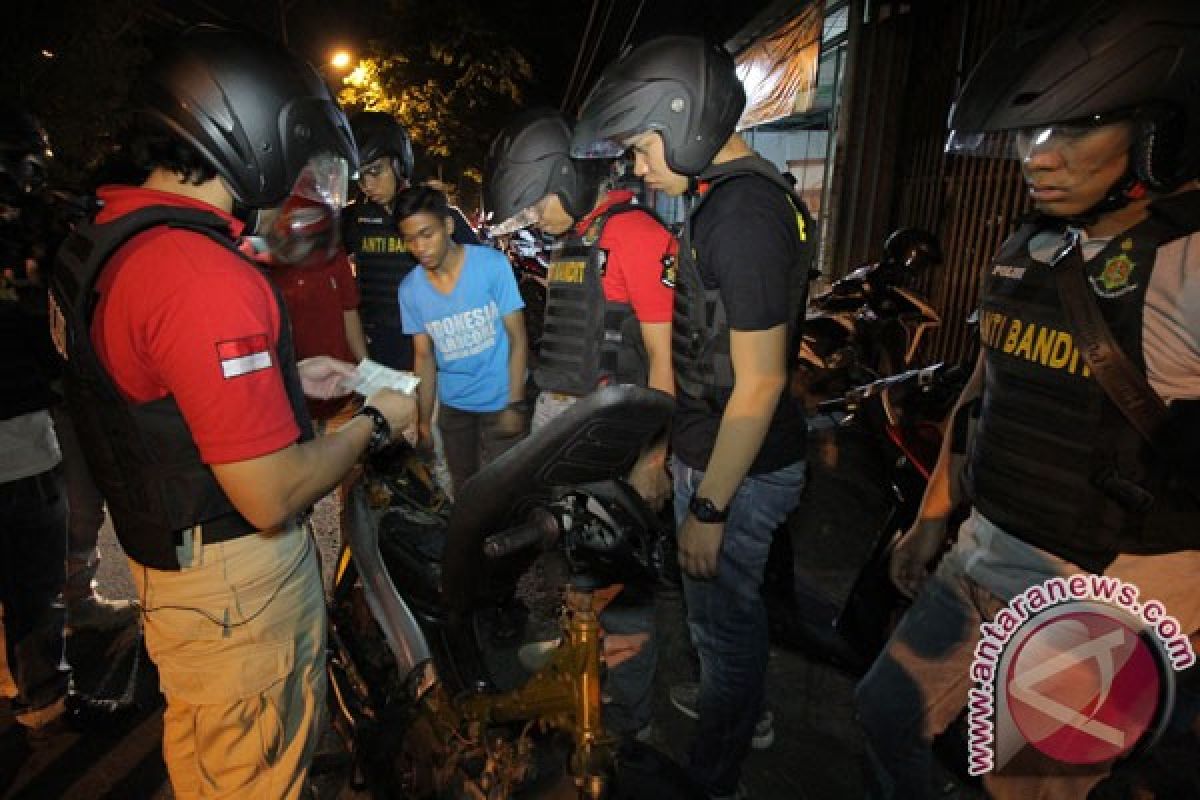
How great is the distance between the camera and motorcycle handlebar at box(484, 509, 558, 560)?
1521 mm

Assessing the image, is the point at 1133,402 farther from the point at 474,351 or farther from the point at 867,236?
the point at 867,236

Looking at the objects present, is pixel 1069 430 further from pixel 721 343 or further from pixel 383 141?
pixel 383 141

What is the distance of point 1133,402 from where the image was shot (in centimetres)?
160

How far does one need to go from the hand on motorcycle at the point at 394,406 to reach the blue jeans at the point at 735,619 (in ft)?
3.03

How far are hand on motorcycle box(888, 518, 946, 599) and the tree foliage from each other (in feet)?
58.9

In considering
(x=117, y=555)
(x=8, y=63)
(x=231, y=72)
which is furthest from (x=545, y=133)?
(x=8, y=63)

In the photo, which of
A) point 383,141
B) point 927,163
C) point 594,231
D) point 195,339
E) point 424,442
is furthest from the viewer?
point 927,163

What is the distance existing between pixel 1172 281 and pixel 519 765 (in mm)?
1899

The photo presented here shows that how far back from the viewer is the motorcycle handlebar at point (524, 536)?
4.99ft

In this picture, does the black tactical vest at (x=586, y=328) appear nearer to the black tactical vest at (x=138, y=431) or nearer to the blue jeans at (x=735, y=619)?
the blue jeans at (x=735, y=619)

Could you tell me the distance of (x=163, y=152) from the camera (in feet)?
5.44

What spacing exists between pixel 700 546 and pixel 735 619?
380mm

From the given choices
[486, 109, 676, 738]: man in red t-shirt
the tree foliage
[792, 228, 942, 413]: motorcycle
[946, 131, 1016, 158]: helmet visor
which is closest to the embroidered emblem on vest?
[946, 131, 1016, 158]: helmet visor

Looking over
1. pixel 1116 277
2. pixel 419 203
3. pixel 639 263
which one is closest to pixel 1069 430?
pixel 1116 277
